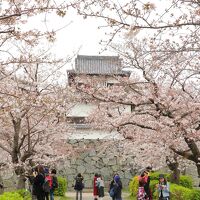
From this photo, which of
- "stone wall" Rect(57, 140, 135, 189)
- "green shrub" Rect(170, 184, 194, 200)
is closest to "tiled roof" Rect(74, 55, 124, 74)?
"stone wall" Rect(57, 140, 135, 189)

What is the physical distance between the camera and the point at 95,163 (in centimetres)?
2922

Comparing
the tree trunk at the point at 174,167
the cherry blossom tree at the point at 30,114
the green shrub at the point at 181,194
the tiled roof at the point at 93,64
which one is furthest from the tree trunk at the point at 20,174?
the tiled roof at the point at 93,64

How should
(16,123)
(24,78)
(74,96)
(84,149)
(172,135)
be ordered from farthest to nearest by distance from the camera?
(84,149) < (24,78) < (74,96) < (16,123) < (172,135)

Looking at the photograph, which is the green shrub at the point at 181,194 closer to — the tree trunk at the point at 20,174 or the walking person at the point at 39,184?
the walking person at the point at 39,184

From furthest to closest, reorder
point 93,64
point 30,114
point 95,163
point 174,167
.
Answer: point 93,64
point 95,163
point 174,167
point 30,114

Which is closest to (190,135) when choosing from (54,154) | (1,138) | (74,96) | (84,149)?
(74,96)

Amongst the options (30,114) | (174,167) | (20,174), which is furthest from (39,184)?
(174,167)

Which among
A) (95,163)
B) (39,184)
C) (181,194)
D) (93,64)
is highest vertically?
(93,64)

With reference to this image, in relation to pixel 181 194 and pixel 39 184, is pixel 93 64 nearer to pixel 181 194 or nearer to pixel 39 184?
pixel 181 194

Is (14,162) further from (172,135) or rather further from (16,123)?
(172,135)

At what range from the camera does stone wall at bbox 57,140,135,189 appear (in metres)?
28.9

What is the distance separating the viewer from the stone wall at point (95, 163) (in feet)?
94.7

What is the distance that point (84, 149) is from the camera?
28812mm

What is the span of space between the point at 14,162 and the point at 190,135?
6.10 meters
